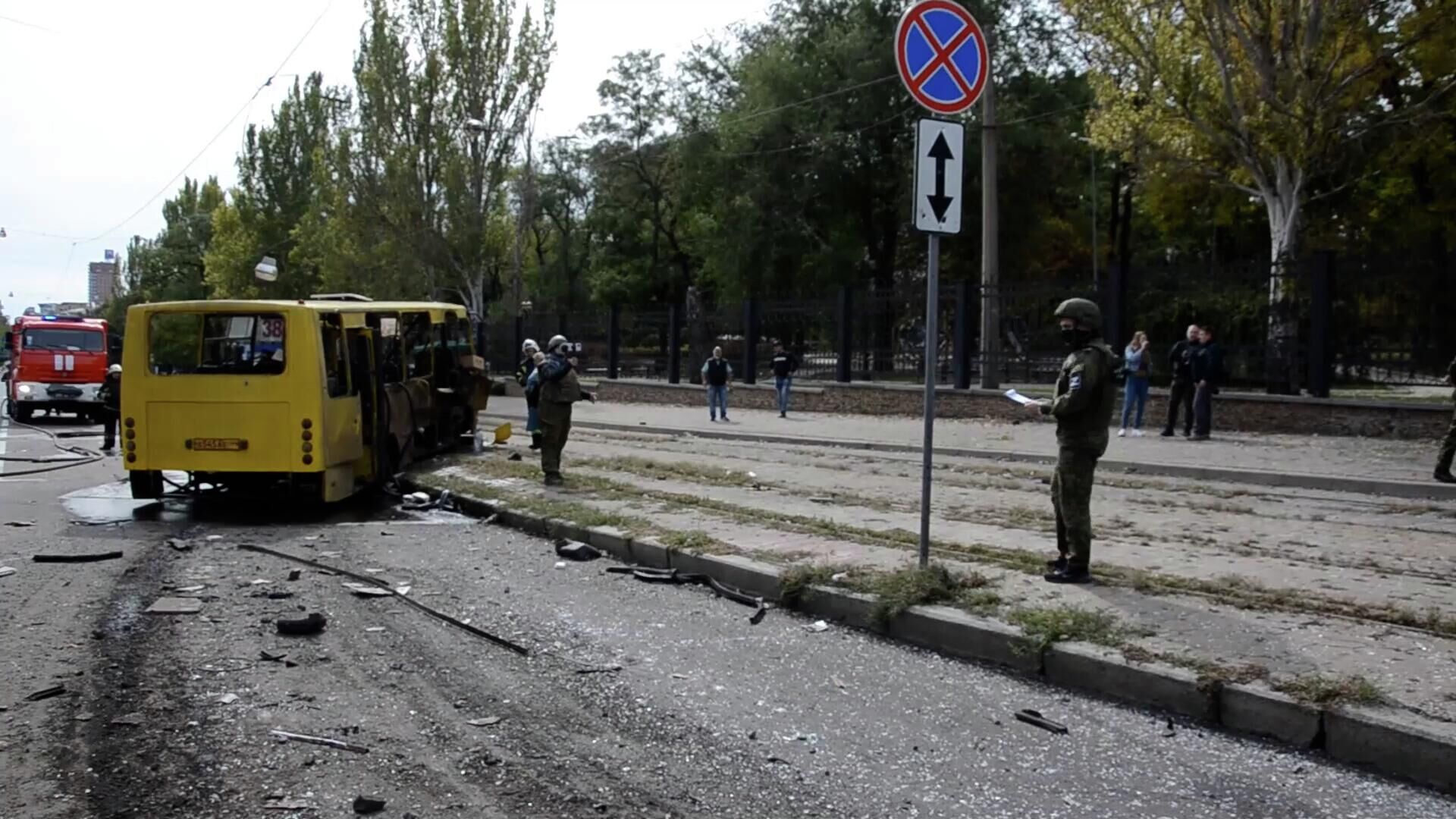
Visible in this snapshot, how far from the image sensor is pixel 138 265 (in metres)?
97.9

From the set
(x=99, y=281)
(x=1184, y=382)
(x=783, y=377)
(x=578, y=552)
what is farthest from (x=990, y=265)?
(x=99, y=281)

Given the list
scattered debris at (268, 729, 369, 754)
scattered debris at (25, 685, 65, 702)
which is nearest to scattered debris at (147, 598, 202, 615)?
scattered debris at (25, 685, 65, 702)

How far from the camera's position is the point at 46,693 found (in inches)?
212

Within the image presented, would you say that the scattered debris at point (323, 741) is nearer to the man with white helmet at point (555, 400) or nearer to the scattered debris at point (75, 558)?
the scattered debris at point (75, 558)

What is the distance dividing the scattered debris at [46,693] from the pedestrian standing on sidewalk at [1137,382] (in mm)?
15680

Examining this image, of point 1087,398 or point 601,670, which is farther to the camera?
point 1087,398

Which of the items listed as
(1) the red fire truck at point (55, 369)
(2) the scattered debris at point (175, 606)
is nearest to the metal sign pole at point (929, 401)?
(2) the scattered debris at point (175, 606)

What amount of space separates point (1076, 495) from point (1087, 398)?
60 centimetres

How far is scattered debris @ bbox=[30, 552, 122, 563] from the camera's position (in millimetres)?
8898

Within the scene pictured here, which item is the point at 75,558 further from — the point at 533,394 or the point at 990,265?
the point at 990,265

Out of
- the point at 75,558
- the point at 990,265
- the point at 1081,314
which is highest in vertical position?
the point at 990,265

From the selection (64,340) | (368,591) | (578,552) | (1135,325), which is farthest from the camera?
(64,340)

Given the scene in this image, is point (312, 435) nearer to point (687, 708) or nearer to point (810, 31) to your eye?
point (687, 708)

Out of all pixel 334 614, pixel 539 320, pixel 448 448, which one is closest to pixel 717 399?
pixel 448 448
